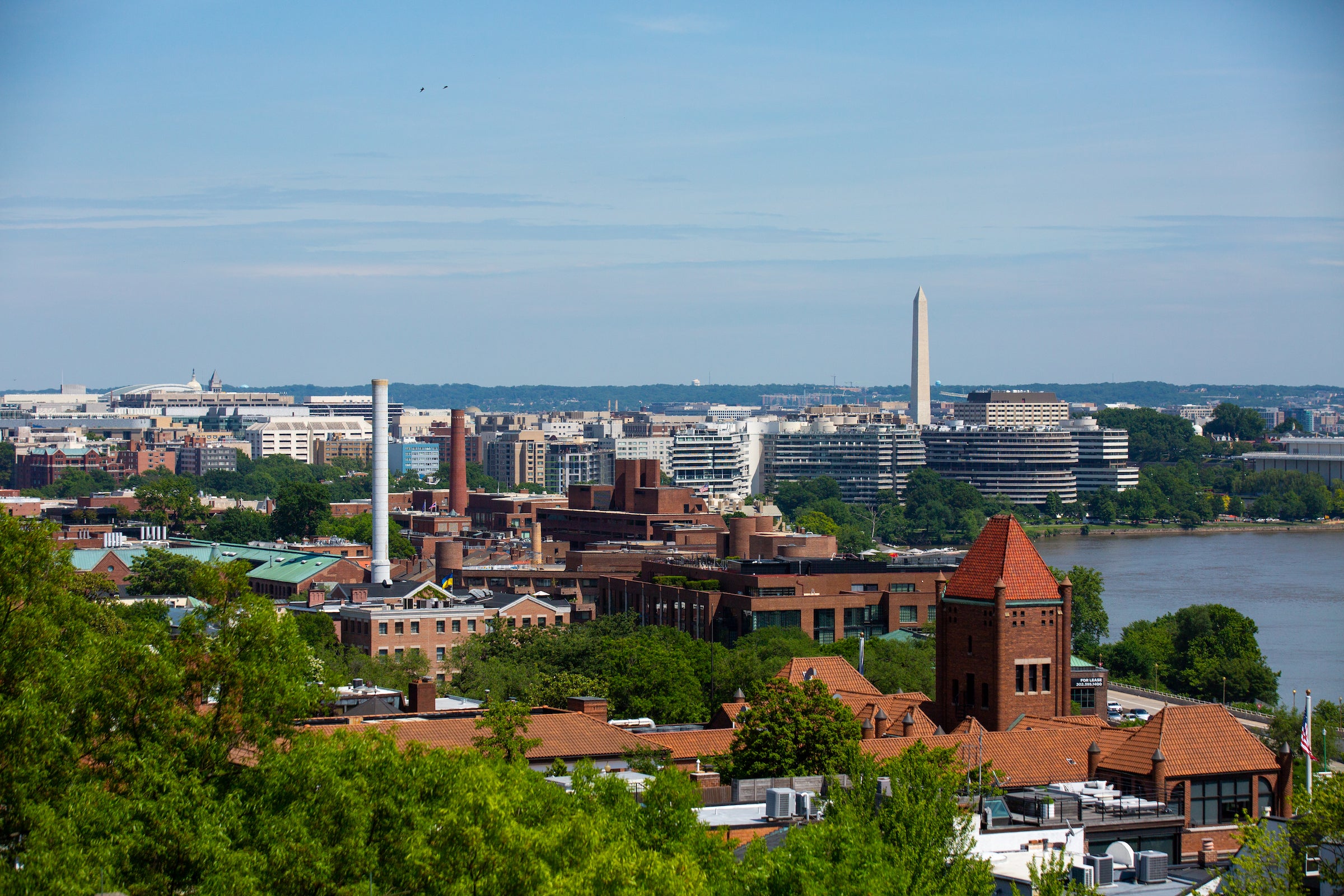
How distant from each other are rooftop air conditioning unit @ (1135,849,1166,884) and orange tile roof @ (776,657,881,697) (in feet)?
56.3

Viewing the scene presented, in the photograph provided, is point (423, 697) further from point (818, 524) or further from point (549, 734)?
point (818, 524)

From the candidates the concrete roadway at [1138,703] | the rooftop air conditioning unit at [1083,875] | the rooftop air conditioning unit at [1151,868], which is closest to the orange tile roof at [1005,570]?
the rooftop air conditioning unit at [1151,868]

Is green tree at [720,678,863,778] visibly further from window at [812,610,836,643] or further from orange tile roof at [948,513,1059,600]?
window at [812,610,836,643]

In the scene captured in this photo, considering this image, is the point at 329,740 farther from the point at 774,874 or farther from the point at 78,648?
the point at 774,874

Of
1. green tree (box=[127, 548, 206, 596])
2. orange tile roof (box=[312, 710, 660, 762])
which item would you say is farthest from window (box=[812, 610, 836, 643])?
orange tile roof (box=[312, 710, 660, 762])

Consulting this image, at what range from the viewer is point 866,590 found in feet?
265

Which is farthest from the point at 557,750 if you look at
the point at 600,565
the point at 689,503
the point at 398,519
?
the point at 398,519

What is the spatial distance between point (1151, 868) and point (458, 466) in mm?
122823

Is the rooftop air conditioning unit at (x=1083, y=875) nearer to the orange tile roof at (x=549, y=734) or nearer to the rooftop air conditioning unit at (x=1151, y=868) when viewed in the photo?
the rooftop air conditioning unit at (x=1151, y=868)

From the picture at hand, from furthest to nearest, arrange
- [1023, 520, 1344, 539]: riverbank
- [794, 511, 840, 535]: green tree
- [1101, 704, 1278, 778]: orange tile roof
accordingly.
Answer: [1023, 520, 1344, 539]: riverbank < [794, 511, 840, 535]: green tree < [1101, 704, 1278, 778]: orange tile roof

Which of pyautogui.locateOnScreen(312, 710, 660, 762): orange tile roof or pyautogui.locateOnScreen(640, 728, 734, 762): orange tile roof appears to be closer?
pyautogui.locateOnScreen(312, 710, 660, 762): orange tile roof

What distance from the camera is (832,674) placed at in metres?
47.4

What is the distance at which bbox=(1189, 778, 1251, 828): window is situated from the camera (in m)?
34.8

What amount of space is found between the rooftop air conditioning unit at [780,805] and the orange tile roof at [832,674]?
497 inches
